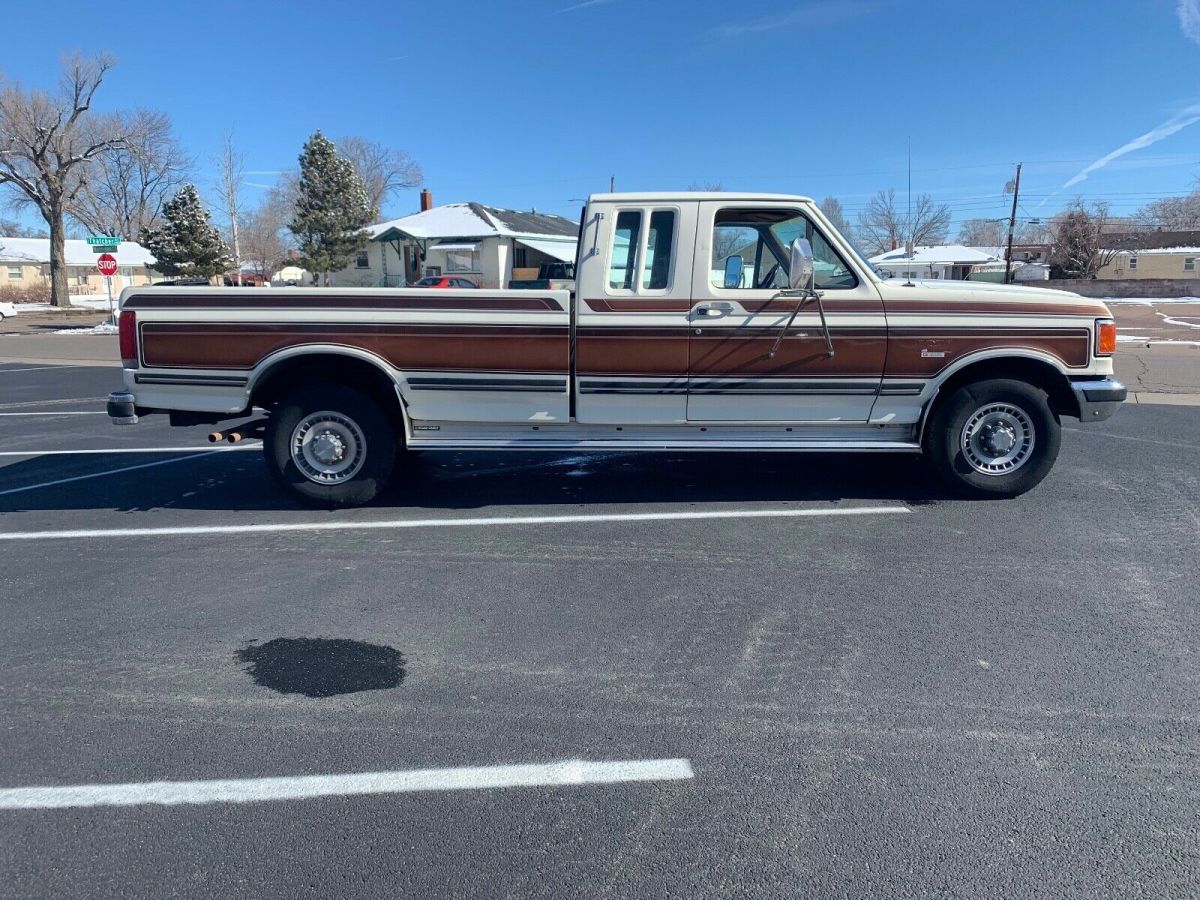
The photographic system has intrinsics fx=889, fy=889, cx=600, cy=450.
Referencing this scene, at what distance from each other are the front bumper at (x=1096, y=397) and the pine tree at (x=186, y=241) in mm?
39536

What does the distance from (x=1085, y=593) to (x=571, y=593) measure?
2722mm

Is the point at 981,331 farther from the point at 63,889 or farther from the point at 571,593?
the point at 63,889

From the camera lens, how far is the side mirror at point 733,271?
6.27 metres

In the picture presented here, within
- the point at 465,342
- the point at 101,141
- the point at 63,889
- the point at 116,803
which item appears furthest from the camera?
the point at 101,141

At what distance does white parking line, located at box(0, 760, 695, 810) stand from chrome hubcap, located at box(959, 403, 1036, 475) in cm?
412

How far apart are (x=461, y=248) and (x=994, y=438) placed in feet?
127

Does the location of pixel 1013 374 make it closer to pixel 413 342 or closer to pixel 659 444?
pixel 659 444

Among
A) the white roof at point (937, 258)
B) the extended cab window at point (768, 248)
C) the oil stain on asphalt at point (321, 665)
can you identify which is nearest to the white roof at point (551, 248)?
the white roof at point (937, 258)

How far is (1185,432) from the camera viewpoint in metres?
9.09

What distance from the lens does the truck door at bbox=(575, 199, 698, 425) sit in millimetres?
6117

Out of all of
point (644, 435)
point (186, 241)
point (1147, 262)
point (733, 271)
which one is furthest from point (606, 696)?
point (1147, 262)

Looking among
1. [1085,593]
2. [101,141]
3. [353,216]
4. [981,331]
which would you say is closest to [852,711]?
[1085,593]

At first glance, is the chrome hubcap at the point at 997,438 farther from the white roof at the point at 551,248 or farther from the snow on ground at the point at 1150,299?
the snow on ground at the point at 1150,299

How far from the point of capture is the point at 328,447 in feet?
20.7
